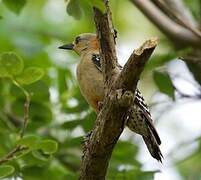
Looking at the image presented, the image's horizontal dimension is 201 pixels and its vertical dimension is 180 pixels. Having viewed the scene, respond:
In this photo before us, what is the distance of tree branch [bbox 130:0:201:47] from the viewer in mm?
7645

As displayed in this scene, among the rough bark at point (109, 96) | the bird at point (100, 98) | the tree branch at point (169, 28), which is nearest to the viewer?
the rough bark at point (109, 96)

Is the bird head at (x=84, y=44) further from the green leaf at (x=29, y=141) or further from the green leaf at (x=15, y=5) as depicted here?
the green leaf at (x=29, y=141)

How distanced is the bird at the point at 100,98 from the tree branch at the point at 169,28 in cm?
68

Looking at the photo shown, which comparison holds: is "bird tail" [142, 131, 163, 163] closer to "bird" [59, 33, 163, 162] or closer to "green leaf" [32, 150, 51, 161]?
"bird" [59, 33, 163, 162]

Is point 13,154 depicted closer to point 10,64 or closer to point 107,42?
point 10,64

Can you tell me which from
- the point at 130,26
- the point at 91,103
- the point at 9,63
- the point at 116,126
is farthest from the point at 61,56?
the point at 116,126

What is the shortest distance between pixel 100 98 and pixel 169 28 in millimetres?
1492

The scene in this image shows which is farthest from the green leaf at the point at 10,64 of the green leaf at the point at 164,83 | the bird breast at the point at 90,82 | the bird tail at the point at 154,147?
the green leaf at the point at 164,83

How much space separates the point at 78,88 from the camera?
734 cm

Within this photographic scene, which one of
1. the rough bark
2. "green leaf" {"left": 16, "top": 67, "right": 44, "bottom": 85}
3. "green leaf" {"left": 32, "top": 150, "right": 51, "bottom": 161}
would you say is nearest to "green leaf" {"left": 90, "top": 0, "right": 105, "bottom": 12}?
the rough bark

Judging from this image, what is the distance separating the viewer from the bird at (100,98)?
6.27 metres

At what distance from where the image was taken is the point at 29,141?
5.54 meters

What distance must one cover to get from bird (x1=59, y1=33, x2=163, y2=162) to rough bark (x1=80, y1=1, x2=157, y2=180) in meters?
0.89

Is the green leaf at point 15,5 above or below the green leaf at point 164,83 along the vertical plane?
above
